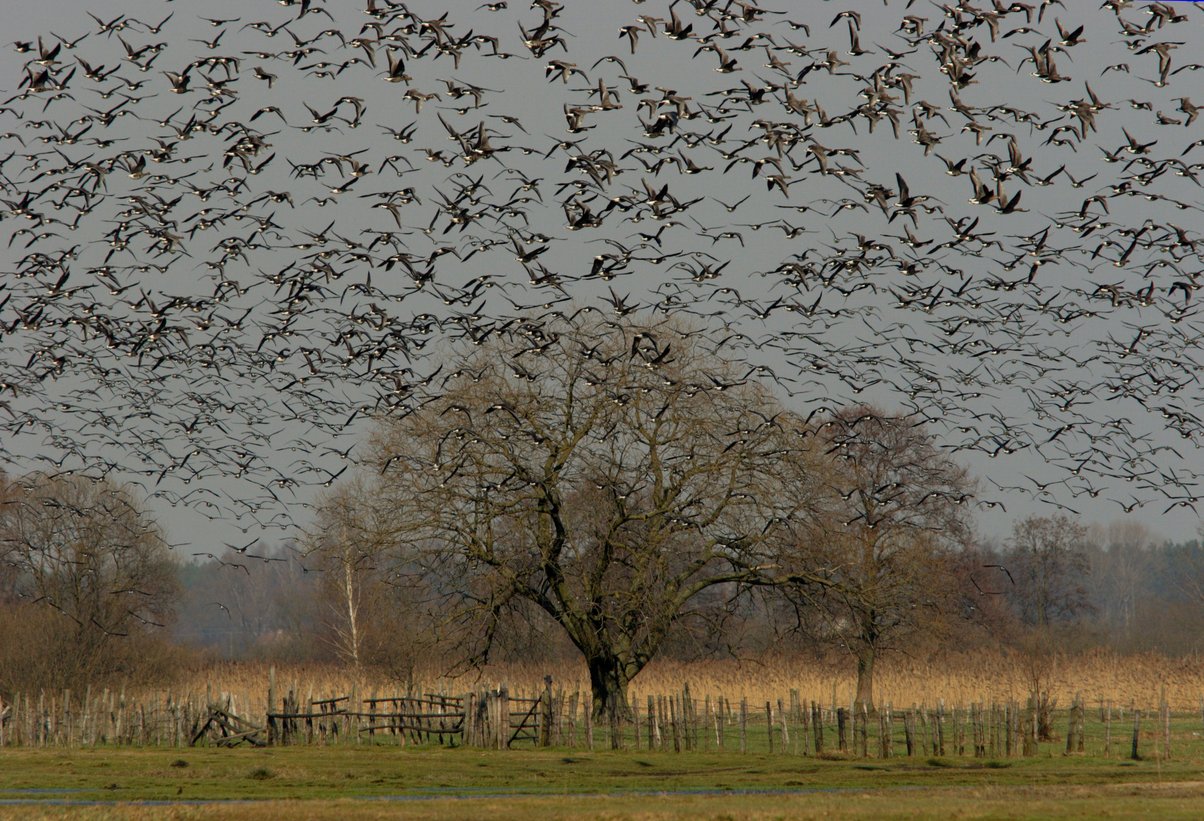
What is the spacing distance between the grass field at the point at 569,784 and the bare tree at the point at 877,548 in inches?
212

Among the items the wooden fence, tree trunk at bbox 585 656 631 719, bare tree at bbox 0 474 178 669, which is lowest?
the wooden fence

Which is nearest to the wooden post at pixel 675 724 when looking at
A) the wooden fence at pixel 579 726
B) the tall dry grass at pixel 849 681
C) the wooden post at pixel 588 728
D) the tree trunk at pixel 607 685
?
the wooden fence at pixel 579 726

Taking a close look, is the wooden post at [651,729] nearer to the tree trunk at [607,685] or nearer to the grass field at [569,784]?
the grass field at [569,784]

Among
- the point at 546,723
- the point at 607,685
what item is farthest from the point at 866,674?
the point at 546,723

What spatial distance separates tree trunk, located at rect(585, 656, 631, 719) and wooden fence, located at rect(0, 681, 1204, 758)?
48cm

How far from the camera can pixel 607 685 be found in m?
33.9

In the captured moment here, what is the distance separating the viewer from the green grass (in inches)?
680

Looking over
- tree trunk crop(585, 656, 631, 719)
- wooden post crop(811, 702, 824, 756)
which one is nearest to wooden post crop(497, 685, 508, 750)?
tree trunk crop(585, 656, 631, 719)

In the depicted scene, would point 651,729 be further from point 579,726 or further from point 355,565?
point 355,565

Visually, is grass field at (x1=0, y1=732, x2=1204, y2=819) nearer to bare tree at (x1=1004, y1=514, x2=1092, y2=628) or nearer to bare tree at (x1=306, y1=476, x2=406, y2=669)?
bare tree at (x1=306, y1=476, x2=406, y2=669)

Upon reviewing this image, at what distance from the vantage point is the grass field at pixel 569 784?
677 inches

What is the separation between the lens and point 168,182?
66.3 ft

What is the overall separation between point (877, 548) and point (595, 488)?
1534 cm

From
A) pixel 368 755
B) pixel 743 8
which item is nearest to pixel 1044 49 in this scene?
pixel 743 8
